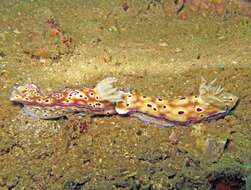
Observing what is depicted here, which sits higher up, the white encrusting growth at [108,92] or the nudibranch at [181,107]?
the white encrusting growth at [108,92]

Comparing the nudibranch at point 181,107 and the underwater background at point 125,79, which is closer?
the underwater background at point 125,79

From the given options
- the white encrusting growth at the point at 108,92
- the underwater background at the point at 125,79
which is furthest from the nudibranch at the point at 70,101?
the underwater background at the point at 125,79

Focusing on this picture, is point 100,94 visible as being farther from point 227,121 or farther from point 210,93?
point 227,121

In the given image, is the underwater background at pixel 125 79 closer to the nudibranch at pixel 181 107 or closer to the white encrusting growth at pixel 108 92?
the nudibranch at pixel 181 107

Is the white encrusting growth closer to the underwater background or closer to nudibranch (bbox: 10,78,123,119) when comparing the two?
nudibranch (bbox: 10,78,123,119)

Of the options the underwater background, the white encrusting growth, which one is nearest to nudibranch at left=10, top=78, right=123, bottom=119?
the white encrusting growth

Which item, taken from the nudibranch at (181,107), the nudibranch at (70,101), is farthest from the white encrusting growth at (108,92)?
the nudibranch at (181,107)
